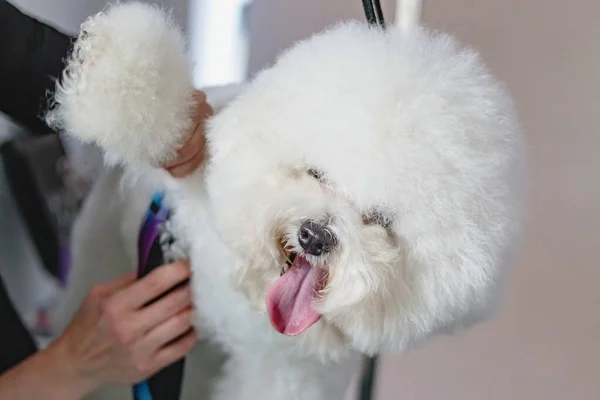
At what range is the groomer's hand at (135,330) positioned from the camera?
2.01ft

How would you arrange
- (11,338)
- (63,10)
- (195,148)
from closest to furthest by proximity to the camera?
(195,148), (11,338), (63,10)

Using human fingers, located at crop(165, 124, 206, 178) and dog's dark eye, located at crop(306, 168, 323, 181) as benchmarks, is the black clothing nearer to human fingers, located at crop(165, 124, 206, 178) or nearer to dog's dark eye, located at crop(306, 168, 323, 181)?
human fingers, located at crop(165, 124, 206, 178)

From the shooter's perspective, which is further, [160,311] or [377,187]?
[160,311]

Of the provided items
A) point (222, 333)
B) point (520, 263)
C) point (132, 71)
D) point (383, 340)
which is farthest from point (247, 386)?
point (520, 263)

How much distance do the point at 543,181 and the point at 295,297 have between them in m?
0.61

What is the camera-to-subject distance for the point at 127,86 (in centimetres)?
52

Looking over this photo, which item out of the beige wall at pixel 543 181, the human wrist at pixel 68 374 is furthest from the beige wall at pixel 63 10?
the human wrist at pixel 68 374

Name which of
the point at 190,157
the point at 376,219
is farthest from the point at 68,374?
the point at 376,219

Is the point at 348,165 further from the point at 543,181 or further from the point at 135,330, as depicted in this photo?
the point at 543,181

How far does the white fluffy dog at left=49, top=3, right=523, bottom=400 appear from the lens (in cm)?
45

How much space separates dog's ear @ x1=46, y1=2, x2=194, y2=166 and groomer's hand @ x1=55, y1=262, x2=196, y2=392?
0.14 meters

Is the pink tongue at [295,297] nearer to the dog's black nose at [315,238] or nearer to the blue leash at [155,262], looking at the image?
the dog's black nose at [315,238]

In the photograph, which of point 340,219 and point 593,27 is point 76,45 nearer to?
point 340,219

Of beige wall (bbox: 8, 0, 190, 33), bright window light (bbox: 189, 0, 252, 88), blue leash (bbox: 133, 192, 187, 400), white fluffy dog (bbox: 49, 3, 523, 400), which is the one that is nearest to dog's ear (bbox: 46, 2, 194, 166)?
white fluffy dog (bbox: 49, 3, 523, 400)
